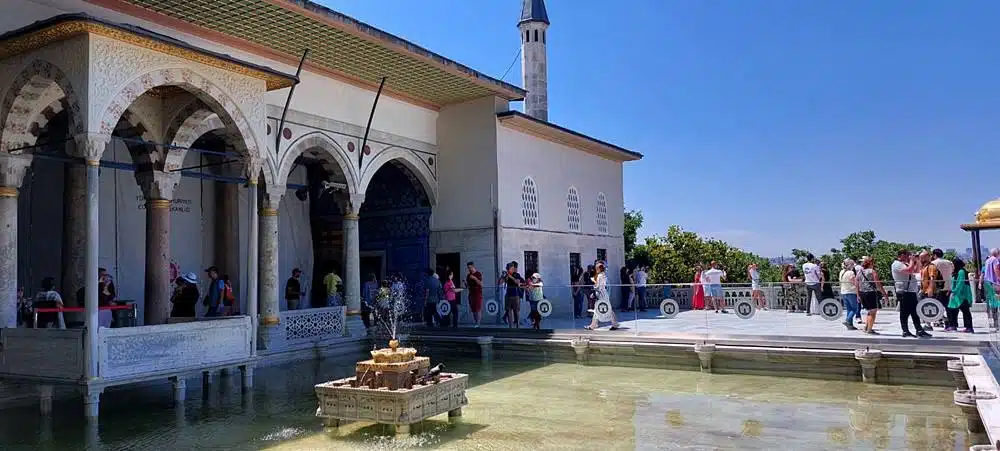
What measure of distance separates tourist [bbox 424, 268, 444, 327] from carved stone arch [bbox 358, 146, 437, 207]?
6.57ft

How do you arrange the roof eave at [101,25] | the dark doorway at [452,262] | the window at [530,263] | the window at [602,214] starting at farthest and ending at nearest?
1. the window at [602,214]
2. the window at [530,263]
3. the dark doorway at [452,262]
4. the roof eave at [101,25]

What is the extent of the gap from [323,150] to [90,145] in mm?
5197

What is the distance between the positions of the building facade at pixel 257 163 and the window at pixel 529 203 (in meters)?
0.05

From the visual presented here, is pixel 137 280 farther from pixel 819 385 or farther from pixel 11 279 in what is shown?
pixel 819 385

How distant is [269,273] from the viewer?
1099 cm

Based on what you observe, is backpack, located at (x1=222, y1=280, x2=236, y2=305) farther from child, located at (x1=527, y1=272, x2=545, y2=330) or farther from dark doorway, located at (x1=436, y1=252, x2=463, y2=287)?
child, located at (x1=527, y1=272, x2=545, y2=330)

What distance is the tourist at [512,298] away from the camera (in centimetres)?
1241

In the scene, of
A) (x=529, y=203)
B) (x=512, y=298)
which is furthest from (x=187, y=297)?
(x=529, y=203)

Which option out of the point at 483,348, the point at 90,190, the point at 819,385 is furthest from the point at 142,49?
the point at 819,385

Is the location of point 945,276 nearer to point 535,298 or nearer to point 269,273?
point 535,298

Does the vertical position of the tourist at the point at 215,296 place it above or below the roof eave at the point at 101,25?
below

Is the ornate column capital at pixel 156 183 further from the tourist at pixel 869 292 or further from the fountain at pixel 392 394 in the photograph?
the tourist at pixel 869 292

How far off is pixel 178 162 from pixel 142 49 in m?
2.68

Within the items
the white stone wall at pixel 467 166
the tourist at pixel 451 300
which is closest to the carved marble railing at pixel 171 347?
the tourist at pixel 451 300
